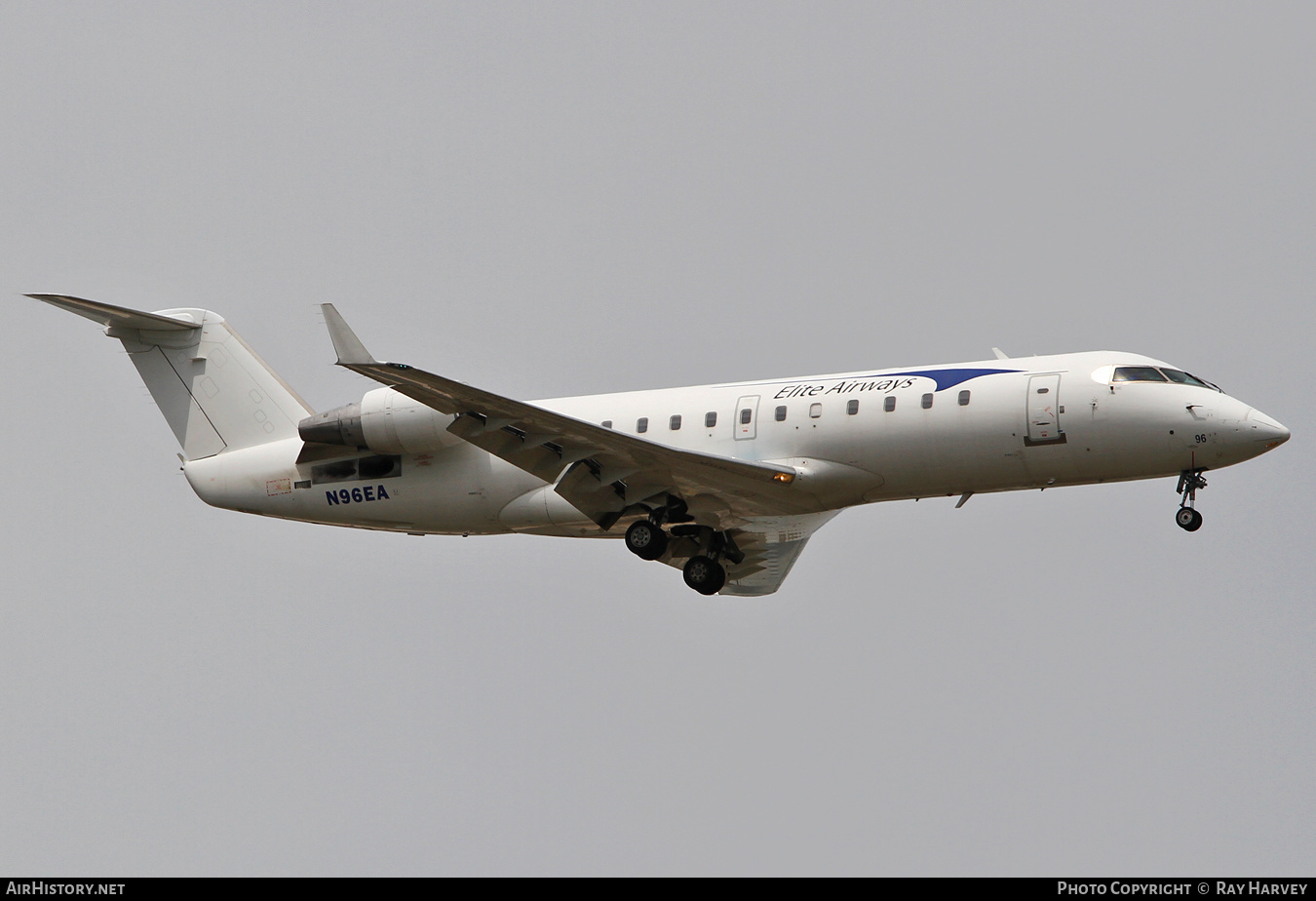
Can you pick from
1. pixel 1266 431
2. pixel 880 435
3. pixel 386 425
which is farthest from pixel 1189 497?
pixel 386 425

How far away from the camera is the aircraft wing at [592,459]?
2206cm

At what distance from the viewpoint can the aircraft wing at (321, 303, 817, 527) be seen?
22.1 m

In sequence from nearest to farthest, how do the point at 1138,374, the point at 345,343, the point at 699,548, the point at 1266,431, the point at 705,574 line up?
the point at 345,343, the point at 1266,431, the point at 1138,374, the point at 705,574, the point at 699,548

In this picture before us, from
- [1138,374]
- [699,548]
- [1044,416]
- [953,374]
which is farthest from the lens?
[699,548]

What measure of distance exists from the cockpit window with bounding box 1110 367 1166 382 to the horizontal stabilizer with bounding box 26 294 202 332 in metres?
15.8

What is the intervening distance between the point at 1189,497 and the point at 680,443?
7.55 m

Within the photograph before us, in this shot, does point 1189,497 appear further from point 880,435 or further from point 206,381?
point 206,381

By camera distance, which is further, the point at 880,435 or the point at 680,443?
the point at 680,443

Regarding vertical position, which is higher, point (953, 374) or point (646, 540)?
point (953, 374)

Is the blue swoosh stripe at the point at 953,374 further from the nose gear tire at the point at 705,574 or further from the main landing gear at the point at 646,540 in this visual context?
the nose gear tire at the point at 705,574

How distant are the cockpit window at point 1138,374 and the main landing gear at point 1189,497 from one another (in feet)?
4.60

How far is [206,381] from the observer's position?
27.7 metres

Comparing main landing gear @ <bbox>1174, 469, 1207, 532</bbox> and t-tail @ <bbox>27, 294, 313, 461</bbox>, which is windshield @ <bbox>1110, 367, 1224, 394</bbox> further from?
t-tail @ <bbox>27, 294, 313, 461</bbox>
